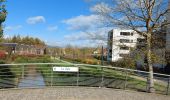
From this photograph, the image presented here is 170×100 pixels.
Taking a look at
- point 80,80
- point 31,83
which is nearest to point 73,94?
point 31,83

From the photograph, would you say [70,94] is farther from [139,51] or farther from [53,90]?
[139,51]

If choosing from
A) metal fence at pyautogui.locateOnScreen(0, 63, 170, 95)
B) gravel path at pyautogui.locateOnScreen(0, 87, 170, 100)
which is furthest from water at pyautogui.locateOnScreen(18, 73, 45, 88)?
gravel path at pyautogui.locateOnScreen(0, 87, 170, 100)

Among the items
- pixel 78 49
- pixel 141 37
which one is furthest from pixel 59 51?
pixel 141 37

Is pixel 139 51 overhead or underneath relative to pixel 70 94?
overhead

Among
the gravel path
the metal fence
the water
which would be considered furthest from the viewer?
the metal fence

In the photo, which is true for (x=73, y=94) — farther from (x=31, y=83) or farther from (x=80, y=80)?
(x=80, y=80)

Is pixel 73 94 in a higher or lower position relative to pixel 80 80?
lower

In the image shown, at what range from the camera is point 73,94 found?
1415cm

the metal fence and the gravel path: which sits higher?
the metal fence

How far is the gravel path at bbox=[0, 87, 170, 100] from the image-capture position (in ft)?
43.4

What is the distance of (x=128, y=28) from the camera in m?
18.4

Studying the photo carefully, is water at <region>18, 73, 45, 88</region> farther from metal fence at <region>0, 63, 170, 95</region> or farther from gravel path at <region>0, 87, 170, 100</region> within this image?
gravel path at <region>0, 87, 170, 100</region>

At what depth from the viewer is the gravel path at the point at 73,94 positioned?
13.2m

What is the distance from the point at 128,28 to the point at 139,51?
156 cm
